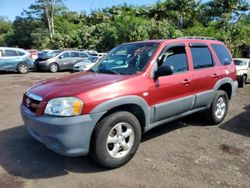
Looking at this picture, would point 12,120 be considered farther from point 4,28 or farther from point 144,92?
point 4,28

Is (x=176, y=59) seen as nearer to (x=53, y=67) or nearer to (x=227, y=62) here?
(x=227, y=62)

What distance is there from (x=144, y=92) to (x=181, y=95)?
3.13 feet

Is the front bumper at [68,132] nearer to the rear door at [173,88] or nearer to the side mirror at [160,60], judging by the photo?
the rear door at [173,88]

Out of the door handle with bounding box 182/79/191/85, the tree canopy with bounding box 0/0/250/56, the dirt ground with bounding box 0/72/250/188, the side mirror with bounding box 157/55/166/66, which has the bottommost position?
the dirt ground with bounding box 0/72/250/188

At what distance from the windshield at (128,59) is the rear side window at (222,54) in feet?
6.08

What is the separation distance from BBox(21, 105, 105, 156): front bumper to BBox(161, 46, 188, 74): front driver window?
5.46ft

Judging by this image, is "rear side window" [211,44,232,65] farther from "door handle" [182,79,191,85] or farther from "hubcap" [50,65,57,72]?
"hubcap" [50,65,57,72]

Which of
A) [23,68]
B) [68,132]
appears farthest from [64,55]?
[68,132]

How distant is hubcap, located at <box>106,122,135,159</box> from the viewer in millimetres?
3875

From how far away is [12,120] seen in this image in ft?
20.4

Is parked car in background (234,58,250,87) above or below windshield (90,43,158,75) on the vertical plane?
below

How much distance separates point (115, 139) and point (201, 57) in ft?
8.43

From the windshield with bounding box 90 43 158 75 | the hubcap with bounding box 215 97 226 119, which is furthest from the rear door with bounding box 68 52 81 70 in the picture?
the hubcap with bounding box 215 97 226 119

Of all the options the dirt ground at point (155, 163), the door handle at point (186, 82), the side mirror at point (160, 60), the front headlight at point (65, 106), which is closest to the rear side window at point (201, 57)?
the door handle at point (186, 82)
